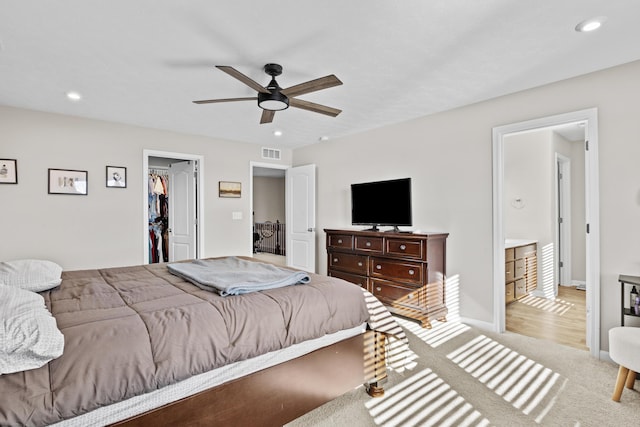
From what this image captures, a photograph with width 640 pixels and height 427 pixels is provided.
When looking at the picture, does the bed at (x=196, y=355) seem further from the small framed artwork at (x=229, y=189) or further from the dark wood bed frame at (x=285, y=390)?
the small framed artwork at (x=229, y=189)

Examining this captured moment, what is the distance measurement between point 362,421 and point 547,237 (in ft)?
14.7

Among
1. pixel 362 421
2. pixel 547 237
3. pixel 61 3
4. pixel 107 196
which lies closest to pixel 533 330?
pixel 547 237

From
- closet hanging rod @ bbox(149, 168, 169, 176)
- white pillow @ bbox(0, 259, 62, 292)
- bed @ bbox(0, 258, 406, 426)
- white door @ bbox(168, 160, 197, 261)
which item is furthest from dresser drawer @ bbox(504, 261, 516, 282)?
closet hanging rod @ bbox(149, 168, 169, 176)

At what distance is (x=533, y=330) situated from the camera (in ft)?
11.3

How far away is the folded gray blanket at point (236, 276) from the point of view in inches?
77.5

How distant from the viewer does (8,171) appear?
3650 mm

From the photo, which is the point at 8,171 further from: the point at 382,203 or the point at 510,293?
the point at 510,293

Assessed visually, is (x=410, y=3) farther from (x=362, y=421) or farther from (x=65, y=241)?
(x=65, y=241)

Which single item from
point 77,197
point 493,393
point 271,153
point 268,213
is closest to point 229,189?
point 271,153

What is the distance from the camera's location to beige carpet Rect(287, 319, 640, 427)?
196 centimetres

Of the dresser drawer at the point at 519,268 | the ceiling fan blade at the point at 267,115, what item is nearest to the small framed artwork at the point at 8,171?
the ceiling fan blade at the point at 267,115

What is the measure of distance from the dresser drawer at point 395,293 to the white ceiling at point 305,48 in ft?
6.92

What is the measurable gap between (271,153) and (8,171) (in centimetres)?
353

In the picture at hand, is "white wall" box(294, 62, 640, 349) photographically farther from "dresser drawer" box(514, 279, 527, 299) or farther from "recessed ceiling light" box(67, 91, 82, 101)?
"recessed ceiling light" box(67, 91, 82, 101)
